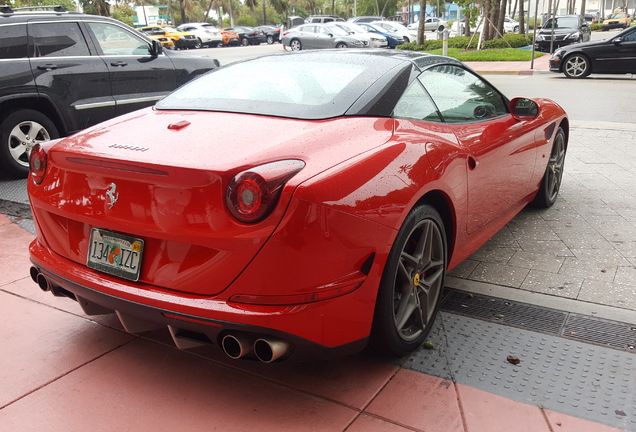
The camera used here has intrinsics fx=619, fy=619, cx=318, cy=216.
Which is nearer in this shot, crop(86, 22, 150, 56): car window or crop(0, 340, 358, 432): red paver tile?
crop(0, 340, 358, 432): red paver tile

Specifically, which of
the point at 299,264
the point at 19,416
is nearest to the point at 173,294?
the point at 299,264

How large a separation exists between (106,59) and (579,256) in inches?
229

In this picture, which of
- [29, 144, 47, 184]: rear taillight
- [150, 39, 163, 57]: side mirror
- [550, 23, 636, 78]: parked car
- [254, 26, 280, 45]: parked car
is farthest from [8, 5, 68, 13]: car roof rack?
[254, 26, 280, 45]: parked car

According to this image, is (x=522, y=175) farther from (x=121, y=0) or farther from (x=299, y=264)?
(x=121, y=0)

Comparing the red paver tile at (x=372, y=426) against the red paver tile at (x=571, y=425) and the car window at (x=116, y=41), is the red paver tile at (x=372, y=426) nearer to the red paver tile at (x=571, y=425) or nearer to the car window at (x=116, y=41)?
the red paver tile at (x=571, y=425)

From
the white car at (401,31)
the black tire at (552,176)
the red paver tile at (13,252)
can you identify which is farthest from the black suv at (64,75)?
the white car at (401,31)

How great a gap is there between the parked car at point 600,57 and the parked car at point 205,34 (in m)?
32.4

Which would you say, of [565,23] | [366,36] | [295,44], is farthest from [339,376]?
[295,44]

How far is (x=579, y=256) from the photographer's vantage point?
4.32 meters

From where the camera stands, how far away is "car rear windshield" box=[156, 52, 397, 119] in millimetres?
3064

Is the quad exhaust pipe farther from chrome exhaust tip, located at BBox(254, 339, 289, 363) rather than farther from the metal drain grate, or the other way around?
the metal drain grate

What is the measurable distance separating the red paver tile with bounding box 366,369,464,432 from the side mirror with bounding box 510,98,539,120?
7.00ft

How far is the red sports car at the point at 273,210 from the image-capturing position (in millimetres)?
2342

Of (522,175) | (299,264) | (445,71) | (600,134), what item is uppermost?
(445,71)
